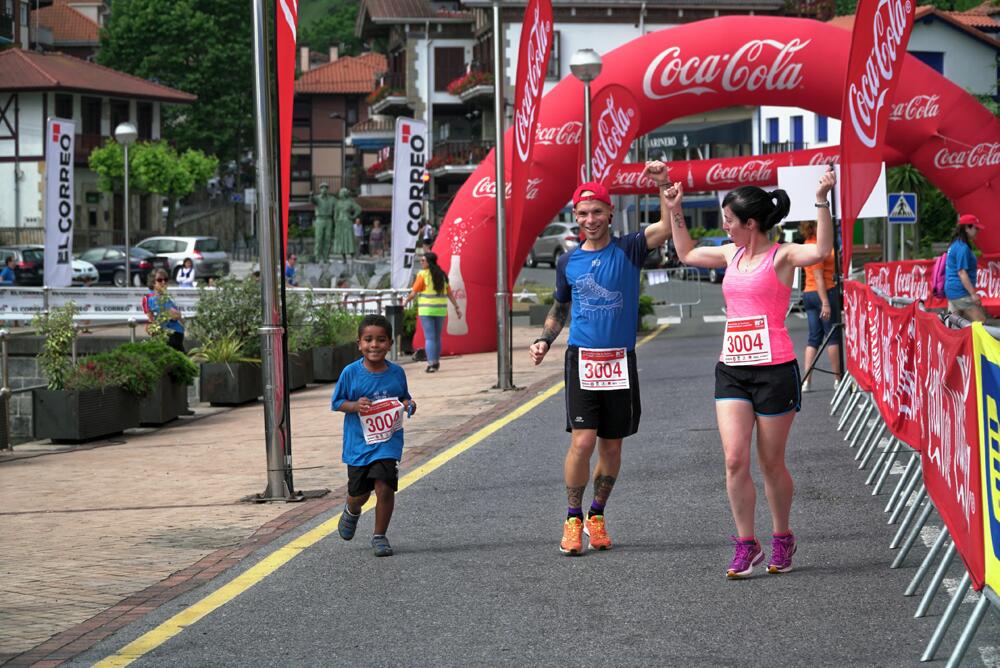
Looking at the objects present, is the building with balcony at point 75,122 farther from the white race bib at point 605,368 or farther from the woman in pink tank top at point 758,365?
the woman in pink tank top at point 758,365

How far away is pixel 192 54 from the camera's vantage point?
89.8 metres

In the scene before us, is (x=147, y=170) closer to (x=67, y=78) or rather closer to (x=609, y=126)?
(x=67, y=78)

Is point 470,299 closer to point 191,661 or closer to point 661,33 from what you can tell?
point 661,33

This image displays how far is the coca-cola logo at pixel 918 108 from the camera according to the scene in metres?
25.0

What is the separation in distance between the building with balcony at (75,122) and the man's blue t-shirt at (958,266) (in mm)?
57599

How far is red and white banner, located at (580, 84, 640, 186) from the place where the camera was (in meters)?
24.4

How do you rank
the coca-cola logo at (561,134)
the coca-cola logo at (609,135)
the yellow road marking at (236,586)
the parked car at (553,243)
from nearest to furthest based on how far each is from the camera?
the yellow road marking at (236,586), the coca-cola logo at (609,135), the coca-cola logo at (561,134), the parked car at (553,243)

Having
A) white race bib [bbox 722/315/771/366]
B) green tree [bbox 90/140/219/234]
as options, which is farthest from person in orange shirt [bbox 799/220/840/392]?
green tree [bbox 90/140/219/234]

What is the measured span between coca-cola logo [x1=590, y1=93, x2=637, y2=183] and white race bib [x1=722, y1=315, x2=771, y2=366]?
16475mm

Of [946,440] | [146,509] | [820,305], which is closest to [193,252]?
[820,305]

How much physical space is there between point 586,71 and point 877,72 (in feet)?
25.5

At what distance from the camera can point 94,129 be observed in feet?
264

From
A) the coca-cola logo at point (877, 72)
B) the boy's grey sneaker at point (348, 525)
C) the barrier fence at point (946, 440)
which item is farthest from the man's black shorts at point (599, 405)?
the coca-cola logo at point (877, 72)

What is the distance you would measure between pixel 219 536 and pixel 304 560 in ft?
3.95
